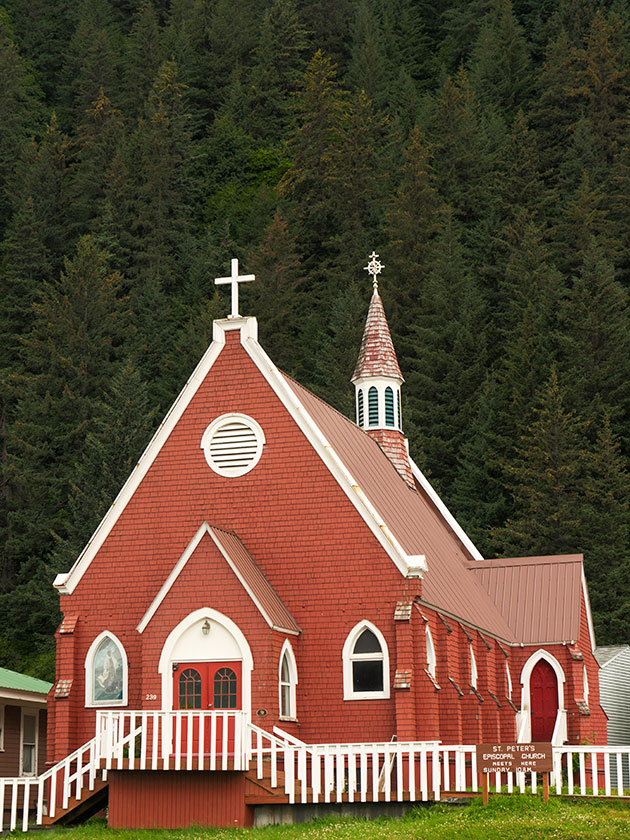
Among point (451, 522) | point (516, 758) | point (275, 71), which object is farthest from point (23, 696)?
point (275, 71)

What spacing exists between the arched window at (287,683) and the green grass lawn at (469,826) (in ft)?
13.8

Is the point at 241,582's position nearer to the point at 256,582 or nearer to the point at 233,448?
the point at 256,582

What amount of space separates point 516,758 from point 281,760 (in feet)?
19.8

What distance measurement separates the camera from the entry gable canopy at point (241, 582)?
25.5 metres

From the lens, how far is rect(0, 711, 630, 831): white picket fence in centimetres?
2164

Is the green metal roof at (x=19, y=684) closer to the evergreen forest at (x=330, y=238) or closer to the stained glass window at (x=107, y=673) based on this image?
the stained glass window at (x=107, y=673)

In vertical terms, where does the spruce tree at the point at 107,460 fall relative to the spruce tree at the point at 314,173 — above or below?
below

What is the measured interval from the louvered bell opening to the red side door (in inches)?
444

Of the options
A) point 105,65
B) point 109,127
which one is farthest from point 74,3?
point 109,127

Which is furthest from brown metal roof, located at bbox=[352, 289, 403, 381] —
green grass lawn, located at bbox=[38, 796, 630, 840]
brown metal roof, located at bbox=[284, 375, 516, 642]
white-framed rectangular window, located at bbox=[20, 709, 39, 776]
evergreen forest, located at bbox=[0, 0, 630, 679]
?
green grass lawn, located at bbox=[38, 796, 630, 840]

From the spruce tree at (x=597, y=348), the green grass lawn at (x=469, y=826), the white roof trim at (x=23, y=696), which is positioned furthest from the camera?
the spruce tree at (x=597, y=348)

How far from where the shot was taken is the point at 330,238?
78.2 metres

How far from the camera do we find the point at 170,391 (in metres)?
66.8

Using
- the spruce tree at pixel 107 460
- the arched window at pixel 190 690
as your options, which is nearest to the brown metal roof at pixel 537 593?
the arched window at pixel 190 690
